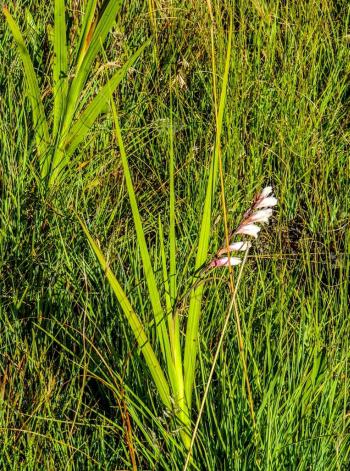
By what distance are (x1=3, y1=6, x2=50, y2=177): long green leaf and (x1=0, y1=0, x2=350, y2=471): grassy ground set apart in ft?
0.16

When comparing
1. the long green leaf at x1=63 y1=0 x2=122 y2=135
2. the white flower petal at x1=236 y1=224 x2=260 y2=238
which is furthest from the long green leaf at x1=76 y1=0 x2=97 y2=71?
the white flower petal at x1=236 y1=224 x2=260 y2=238

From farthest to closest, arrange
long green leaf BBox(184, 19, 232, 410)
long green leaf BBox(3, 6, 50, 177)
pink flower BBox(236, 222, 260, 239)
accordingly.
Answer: long green leaf BBox(3, 6, 50, 177), long green leaf BBox(184, 19, 232, 410), pink flower BBox(236, 222, 260, 239)

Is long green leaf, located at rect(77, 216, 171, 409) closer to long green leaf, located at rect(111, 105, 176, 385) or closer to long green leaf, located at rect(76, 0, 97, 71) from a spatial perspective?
long green leaf, located at rect(111, 105, 176, 385)

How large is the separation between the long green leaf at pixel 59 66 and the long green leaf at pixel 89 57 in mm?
22

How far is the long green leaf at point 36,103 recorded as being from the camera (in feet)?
6.72

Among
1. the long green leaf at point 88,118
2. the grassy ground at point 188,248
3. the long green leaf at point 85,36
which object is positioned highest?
the long green leaf at point 85,36

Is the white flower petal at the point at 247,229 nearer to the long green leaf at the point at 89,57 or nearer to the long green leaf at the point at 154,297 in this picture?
the long green leaf at the point at 154,297

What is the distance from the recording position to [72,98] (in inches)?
83.4

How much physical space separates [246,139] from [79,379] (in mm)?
1014

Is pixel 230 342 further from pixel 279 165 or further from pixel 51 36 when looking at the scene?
pixel 51 36

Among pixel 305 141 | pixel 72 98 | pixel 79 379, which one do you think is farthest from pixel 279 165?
pixel 79 379

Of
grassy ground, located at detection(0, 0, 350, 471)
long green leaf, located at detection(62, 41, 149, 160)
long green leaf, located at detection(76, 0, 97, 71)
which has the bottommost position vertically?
grassy ground, located at detection(0, 0, 350, 471)

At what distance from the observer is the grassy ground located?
1.44 metres

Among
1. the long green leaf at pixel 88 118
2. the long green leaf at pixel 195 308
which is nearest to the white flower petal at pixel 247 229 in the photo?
the long green leaf at pixel 195 308
